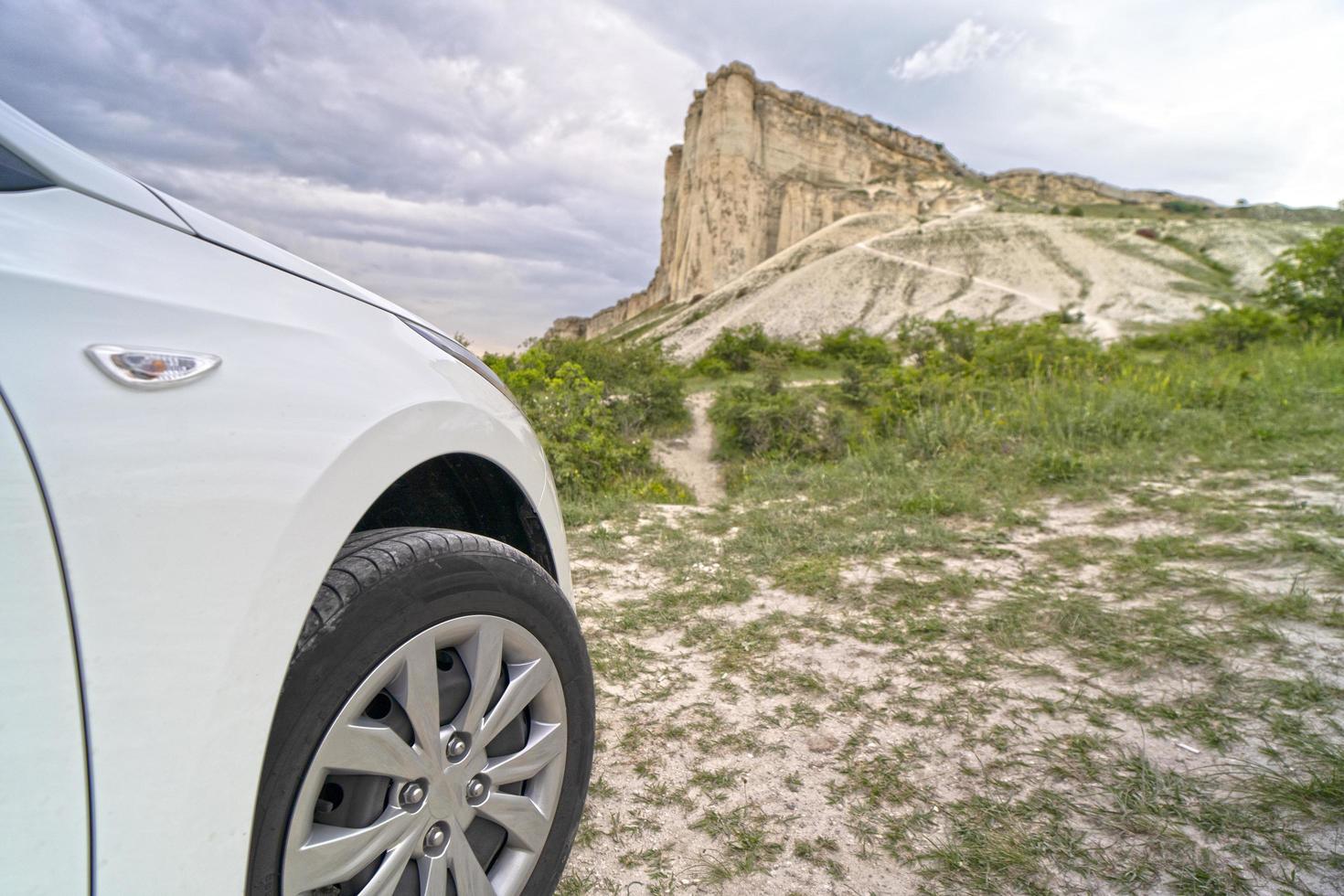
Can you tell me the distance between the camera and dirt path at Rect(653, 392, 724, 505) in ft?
31.8

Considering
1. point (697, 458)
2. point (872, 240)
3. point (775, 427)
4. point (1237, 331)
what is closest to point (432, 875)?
point (775, 427)

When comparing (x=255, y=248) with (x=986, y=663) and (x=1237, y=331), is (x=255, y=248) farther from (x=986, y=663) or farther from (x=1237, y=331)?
(x=1237, y=331)

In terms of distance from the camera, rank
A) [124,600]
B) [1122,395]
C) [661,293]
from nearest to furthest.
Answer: [124,600] → [1122,395] → [661,293]

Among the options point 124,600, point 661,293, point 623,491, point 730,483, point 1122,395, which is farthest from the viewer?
point 661,293

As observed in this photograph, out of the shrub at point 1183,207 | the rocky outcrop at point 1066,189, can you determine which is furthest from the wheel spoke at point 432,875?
the rocky outcrop at point 1066,189

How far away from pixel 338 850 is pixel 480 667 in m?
0.36

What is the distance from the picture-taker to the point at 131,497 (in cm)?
88

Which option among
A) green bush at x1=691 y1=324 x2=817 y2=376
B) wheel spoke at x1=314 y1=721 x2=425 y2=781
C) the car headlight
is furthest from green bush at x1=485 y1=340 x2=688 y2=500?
wheel spoke at x1=314 y1=721 x2=425 y2=781

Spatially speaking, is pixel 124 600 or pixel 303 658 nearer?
pixel 124 600

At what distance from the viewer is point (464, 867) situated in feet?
4.15

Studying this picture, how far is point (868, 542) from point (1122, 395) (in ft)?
17.0

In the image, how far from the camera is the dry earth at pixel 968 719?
1.73m

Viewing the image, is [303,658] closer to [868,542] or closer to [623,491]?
A: [868,542]

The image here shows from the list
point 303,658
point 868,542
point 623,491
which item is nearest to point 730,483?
point 623,491
